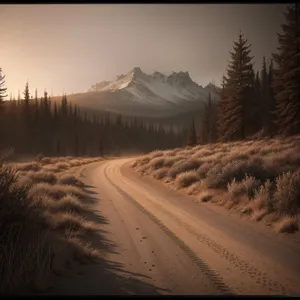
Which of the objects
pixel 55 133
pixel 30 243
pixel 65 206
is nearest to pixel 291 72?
pixel 65 206

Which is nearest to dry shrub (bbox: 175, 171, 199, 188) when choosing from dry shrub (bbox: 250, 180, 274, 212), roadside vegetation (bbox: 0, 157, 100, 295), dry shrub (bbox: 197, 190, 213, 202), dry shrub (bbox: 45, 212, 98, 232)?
dry shrub (bbox: 197, 190, 213, 202)

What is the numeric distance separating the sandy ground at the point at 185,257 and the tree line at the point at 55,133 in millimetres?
56418

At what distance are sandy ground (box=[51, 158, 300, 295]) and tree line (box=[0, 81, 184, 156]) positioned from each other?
56418 millimetres

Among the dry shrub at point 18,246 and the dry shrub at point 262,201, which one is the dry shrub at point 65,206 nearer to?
the dry shrub at point 18,246

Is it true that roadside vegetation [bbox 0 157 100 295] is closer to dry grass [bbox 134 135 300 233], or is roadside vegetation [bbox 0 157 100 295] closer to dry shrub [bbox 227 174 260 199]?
dry grass [bbox 134 135 300 233]

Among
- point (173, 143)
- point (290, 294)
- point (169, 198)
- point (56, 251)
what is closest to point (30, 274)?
point (56, 251)

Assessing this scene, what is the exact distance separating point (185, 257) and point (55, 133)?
10278cm

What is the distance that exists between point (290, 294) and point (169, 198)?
28.2 ft

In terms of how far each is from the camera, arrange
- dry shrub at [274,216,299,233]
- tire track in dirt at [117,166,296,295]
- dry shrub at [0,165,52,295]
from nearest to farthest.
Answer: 1. dry shrub at [0,165,52,295]
2. tire track in dirt at [117,166,296,295]
3. dry shrub at [274,216,299,233]

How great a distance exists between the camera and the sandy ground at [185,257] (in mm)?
4941

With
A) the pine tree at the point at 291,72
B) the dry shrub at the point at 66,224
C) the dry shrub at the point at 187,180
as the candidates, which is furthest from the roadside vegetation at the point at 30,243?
the pine tree at the point at 291,72

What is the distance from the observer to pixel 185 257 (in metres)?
6.31

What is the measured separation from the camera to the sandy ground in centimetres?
494

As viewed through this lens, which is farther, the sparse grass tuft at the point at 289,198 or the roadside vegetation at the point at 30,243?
the sparse grass tuft at the point at 289,198
